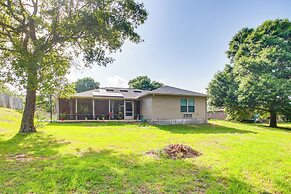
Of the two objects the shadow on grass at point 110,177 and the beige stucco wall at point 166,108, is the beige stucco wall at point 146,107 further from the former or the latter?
the shadow on grass at point 110,177

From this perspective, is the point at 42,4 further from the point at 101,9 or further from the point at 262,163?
the point at 262,163

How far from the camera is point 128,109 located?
69.1ft

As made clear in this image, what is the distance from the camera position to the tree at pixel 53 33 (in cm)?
918

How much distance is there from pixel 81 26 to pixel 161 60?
40.2 feet

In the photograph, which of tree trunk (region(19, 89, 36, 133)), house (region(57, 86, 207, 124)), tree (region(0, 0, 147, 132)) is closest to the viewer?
tree (region(0, 0, 147, 132))

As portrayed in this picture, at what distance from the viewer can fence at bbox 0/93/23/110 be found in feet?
79.9

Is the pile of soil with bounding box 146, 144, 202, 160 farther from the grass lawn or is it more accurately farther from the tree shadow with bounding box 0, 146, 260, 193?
the tree shadow with bounding box 0, 146, 260, 193

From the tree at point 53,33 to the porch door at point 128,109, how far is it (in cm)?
937

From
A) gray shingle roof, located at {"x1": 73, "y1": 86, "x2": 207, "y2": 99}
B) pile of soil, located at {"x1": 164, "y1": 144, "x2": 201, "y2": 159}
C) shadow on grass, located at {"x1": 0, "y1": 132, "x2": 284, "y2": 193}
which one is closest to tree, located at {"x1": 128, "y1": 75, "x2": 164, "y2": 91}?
gray shingle roof, located at {"x1": 73, "y1": 86, "x2": 207, "y2": 99}

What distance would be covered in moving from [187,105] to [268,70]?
8304 mm

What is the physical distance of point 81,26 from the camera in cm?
922

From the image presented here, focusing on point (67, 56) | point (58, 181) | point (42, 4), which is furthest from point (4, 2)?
point (58, 181)

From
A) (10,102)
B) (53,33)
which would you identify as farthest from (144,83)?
(53,33)

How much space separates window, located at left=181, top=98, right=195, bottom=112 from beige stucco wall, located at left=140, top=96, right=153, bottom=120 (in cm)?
305
